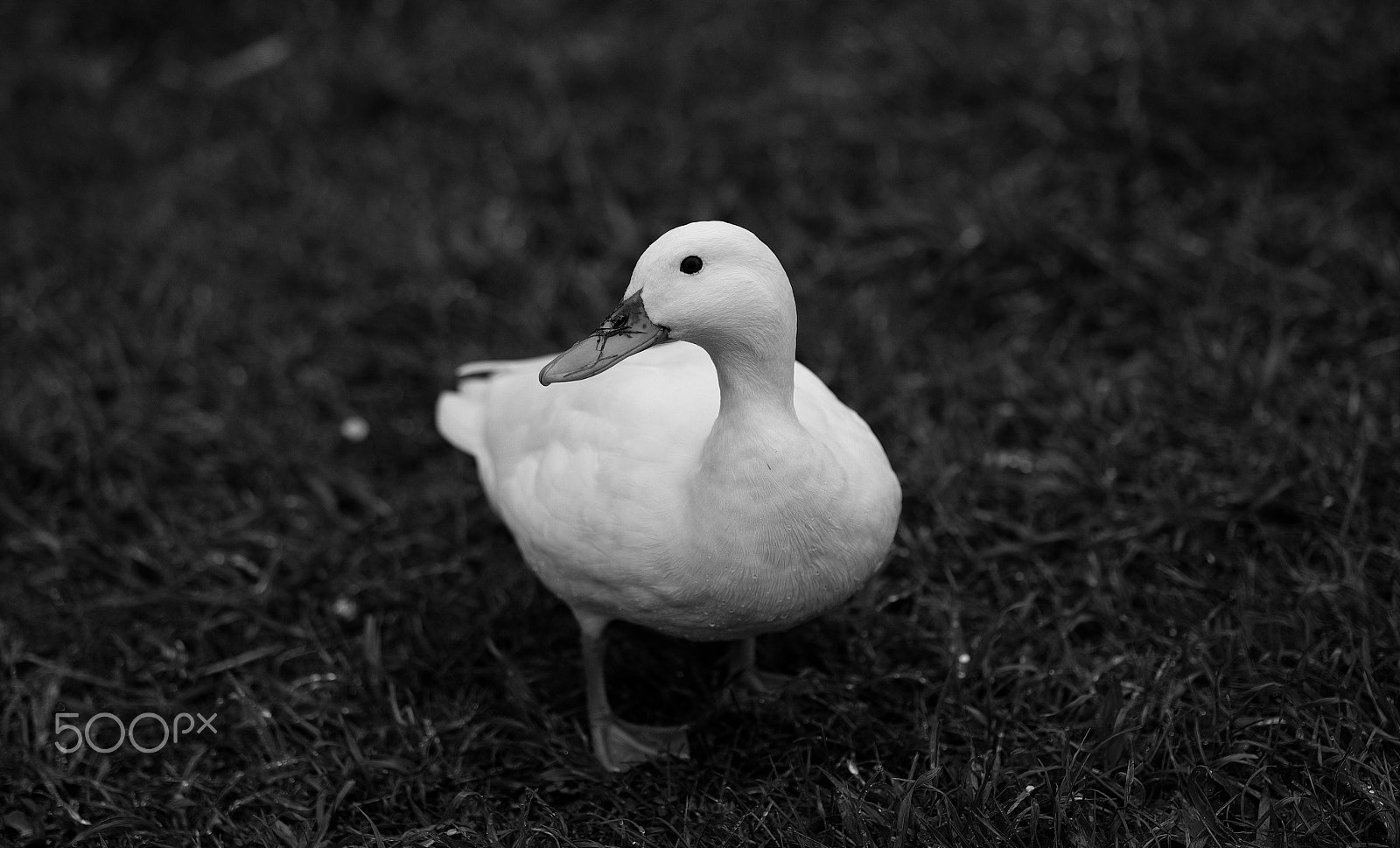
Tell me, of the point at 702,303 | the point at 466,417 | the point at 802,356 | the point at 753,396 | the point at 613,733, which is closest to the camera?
the point at 702,303

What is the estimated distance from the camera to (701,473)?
236cm

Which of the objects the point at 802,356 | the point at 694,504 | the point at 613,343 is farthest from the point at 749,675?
the point at 802,356

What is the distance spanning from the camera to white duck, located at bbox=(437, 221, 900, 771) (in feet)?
7.28

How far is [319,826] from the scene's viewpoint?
8.56 ft

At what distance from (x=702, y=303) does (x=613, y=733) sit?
3.76ft

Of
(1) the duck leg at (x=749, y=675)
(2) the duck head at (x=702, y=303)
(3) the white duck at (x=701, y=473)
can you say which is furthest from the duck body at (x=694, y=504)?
(1) the duck leg at (x=749, y=675)

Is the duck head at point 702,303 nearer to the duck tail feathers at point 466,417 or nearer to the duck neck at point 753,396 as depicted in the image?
the duck neck at point 753,396

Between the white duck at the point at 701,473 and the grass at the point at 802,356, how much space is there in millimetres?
450

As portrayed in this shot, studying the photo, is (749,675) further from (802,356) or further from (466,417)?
(802,356)

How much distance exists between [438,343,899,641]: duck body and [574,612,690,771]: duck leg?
199 mm

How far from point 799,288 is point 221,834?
238cm

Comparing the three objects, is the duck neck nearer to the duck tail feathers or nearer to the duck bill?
the duck bill

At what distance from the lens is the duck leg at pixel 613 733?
2754 mm

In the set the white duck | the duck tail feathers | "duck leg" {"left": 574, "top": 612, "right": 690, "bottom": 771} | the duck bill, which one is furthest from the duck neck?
the duck tail feathers
